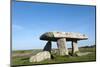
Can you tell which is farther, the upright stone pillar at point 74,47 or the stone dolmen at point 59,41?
the upright stone pillar at point 74,47

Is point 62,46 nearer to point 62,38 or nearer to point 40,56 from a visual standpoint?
A: point 62,38

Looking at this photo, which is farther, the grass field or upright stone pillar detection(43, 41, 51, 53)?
upright stone pillar detection(43, 41, 51, 53)

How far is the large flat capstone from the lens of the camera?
2.58 metres

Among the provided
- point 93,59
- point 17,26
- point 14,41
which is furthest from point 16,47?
point 93,59

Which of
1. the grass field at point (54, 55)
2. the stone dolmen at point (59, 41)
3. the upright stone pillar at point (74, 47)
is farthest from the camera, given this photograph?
the upright stone pillar at point (74, 47)

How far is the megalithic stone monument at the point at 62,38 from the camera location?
2.59m

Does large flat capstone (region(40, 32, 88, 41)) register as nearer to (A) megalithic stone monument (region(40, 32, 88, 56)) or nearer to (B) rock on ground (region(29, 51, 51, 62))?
(A) megalithic stone monument (region(40, 32, 88, 56))

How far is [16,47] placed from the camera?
2.46 m

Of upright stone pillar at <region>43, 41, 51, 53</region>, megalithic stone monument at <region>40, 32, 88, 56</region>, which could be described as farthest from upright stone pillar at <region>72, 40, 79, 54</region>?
upright stone pillar at <region>43, 41, 51, 53</region>

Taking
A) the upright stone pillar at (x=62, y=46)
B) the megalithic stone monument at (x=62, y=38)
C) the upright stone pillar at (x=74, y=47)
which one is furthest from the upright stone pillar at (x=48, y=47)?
the upright stone pillar at (x=74, y=47)

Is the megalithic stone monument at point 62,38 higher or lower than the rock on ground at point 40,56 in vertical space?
higher

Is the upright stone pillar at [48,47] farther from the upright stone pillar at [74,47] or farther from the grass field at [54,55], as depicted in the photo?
the upright stone pillar at [74,47]

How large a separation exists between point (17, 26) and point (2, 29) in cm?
17

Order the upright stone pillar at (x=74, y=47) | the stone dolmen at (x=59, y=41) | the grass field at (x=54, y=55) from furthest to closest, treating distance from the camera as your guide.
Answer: the upright stone pillar at (x=74, y=47)
the stone dolmen at (x=59, y=41)
the grass field at (x=54, y=55)
